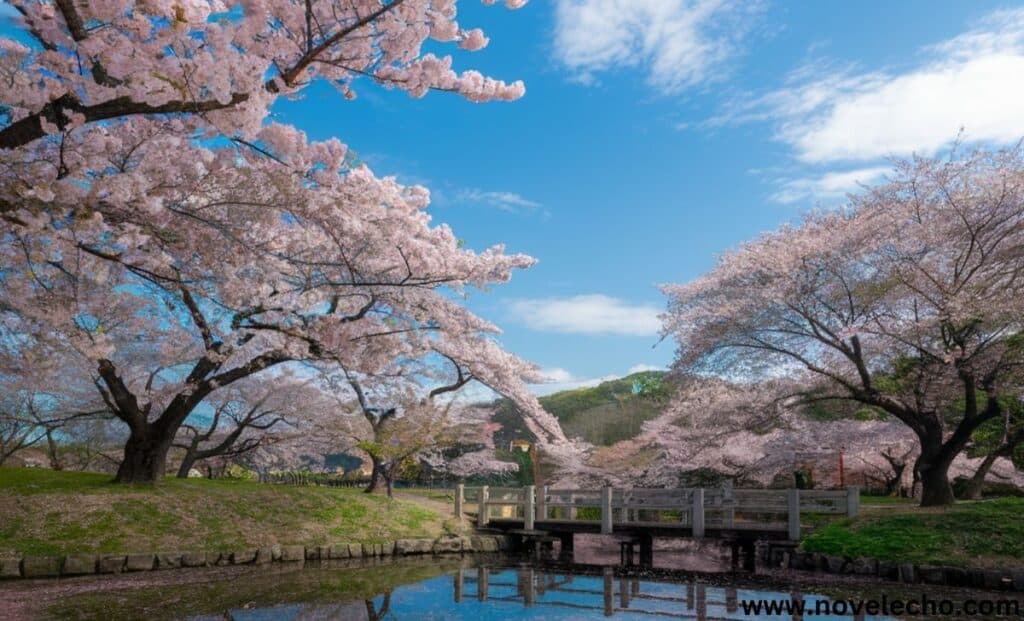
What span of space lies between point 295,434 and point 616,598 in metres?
15.4

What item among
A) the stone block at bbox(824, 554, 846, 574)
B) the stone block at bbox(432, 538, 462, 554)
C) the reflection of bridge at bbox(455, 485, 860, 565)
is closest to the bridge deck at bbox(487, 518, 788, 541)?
the reflection of bridge at bbox(455, 485, 860, 565)

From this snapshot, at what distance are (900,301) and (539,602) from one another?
1026 centimetres

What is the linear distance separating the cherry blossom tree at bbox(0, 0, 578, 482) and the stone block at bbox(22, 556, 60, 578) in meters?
3.67

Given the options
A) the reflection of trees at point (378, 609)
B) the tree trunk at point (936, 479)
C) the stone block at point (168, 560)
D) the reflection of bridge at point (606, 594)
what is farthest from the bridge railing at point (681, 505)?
the reflection of trees at point (378, 609)

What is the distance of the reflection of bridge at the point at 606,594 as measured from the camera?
26.7ft

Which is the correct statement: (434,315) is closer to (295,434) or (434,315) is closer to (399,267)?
(399,267)

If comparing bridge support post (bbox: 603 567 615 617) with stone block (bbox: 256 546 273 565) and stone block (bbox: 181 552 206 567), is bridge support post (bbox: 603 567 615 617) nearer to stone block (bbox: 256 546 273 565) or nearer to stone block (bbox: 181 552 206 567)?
stone block (bbox: 256 546 273 565)

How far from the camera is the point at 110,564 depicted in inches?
407

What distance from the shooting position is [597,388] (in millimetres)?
47250

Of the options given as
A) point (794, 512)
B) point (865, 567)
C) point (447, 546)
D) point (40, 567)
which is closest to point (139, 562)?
point (40, 567)

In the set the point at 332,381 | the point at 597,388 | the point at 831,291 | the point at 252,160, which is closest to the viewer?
the point at 252,160

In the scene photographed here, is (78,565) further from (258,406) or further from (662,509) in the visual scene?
(662,509)

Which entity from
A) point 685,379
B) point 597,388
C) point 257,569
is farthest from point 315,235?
point 597,388

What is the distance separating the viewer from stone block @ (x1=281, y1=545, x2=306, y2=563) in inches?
481
